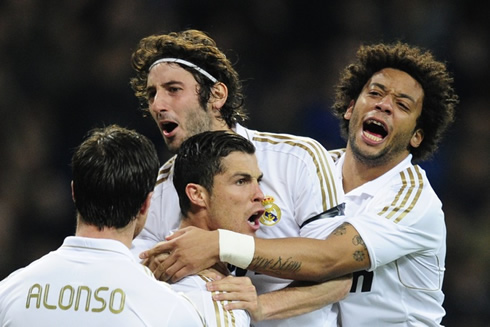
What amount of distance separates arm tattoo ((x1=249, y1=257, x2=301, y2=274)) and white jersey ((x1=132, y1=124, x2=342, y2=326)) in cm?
23

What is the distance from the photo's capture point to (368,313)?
155 inches

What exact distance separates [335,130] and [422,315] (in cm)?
304

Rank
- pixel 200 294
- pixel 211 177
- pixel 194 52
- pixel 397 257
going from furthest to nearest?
pixel 194 52
pixel 397 257
pixel 211 177
pixel 200 294

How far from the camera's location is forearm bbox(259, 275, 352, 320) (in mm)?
3359

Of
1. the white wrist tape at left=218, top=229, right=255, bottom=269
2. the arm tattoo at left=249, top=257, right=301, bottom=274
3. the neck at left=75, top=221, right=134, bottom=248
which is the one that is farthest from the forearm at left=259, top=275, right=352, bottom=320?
the neck at left=75, top=221, right=134, bottom=248

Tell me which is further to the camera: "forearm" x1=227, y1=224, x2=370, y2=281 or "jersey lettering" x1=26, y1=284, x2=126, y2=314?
"forearm" x1=227, y1=224, x2=370, y2=281

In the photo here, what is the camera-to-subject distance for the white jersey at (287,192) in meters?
3.57

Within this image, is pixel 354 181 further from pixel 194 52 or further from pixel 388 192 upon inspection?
pixel 194 52

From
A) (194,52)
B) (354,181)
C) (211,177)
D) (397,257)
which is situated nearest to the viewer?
(211,177)

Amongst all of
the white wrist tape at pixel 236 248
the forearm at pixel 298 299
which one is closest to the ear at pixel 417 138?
the forearm at pixel 298 299

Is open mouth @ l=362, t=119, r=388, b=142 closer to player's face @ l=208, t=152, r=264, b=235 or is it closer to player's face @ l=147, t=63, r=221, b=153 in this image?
player's face @ l=147, t=63, r=221, b=153

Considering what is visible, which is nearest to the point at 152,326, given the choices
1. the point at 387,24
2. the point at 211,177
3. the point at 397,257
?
the point at 211,177

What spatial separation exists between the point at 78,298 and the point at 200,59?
2019mm

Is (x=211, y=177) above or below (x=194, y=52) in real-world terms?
below
